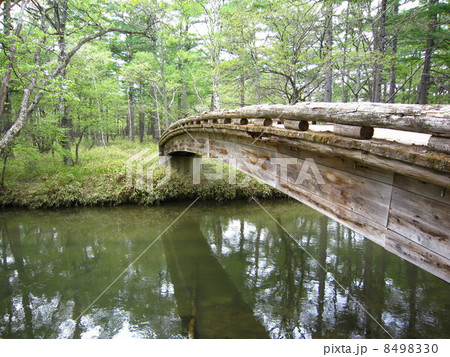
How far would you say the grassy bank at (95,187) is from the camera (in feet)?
31.4

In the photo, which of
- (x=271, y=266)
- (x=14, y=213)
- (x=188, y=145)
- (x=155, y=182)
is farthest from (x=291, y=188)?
(x=14, y=213)

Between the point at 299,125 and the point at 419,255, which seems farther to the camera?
the point at 299,125

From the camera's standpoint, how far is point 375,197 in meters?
2.20

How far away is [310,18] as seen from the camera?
736cm

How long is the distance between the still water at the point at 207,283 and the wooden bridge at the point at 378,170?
254 centimetres

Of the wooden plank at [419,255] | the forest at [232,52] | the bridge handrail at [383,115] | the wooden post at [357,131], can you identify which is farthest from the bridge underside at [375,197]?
the forest at [232,52]

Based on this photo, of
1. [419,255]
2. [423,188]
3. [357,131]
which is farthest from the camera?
[357,131]

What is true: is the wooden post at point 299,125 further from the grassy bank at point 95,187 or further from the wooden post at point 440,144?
the grassy bank at point 95,187

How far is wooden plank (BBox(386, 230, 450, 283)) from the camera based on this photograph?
1711mm

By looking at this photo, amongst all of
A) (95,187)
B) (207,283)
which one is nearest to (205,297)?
(207,283)

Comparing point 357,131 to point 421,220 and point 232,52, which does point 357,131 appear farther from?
point 232,52

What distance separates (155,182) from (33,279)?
576cm

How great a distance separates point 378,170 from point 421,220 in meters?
0.50

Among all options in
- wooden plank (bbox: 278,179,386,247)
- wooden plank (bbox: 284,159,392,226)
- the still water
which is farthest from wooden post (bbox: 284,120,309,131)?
the still water
